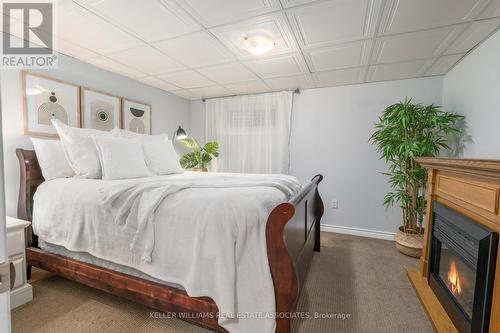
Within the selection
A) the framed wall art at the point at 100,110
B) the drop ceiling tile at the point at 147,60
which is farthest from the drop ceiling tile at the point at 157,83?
the framed wall art at the point at 100,110

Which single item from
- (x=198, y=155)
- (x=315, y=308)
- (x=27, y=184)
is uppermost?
(x=198, y=155)

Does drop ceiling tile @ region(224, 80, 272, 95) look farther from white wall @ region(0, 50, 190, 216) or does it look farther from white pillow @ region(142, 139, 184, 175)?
white pillow @ region(142, 139, 184, 175)

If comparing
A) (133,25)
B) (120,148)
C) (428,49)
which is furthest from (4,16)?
(428,49)

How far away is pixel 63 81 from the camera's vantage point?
8.25ft

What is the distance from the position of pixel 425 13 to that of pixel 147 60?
2622 millimetres

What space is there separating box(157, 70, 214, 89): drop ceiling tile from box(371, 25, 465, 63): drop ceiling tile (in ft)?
6.93

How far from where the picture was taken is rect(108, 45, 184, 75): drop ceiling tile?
243 cm

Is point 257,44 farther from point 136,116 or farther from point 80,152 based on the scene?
point 136,116

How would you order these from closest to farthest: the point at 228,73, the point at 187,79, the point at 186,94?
the point at 228,73 → the point at 187,79 → the point at 186,94

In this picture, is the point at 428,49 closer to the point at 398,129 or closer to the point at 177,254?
the point at 398,129

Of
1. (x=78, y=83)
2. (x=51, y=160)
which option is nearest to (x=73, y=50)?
(x=78, y=83)

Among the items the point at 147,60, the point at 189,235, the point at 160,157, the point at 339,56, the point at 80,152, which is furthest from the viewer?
the point at 160,157

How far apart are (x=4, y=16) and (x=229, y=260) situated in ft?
8.34

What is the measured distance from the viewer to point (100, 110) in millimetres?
2871
